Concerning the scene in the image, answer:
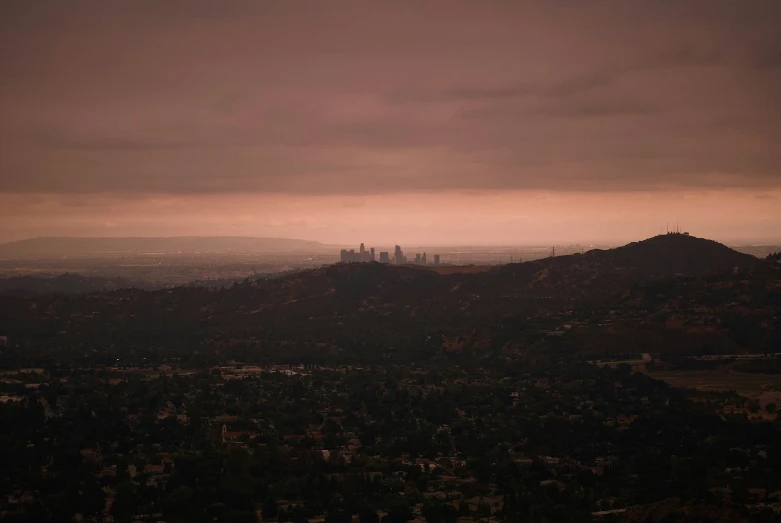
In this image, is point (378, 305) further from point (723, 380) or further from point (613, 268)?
point (723, 380)

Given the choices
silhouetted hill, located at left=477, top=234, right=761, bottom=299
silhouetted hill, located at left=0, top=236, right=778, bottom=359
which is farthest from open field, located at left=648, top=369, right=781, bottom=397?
silhouetted hill, located at left=477, top=234, right=761, bottom=299

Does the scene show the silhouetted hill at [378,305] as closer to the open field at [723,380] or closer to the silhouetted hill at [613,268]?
the silhouetted hill at [613,268]

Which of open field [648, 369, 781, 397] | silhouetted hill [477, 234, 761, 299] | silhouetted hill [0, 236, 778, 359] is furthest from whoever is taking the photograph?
silhouetted hill [477, 234, 761, 299]

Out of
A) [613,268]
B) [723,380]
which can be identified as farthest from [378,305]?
[723,380]

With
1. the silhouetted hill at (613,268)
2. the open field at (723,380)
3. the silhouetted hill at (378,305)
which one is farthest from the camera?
the silhouetted hill at (613,268)

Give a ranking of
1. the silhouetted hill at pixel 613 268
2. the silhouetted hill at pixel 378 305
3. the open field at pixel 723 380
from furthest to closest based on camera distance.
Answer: the silhouetted hill at pixel 613 268 < the silhouetted hill at pixel 378 305 < the open field at pixel 723 380

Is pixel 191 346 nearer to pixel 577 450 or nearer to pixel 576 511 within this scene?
pixel 577 450

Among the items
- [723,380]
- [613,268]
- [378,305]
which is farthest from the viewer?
[613,268]

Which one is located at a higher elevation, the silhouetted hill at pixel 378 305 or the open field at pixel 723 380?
the silhouetted hill at pixel 378 305

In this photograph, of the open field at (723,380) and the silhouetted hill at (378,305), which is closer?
the open field at (723,380)

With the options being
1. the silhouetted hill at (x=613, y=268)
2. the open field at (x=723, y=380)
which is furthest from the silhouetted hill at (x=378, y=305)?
the open field at (x=723, y=380)

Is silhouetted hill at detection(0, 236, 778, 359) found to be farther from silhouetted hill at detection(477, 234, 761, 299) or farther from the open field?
the open field
